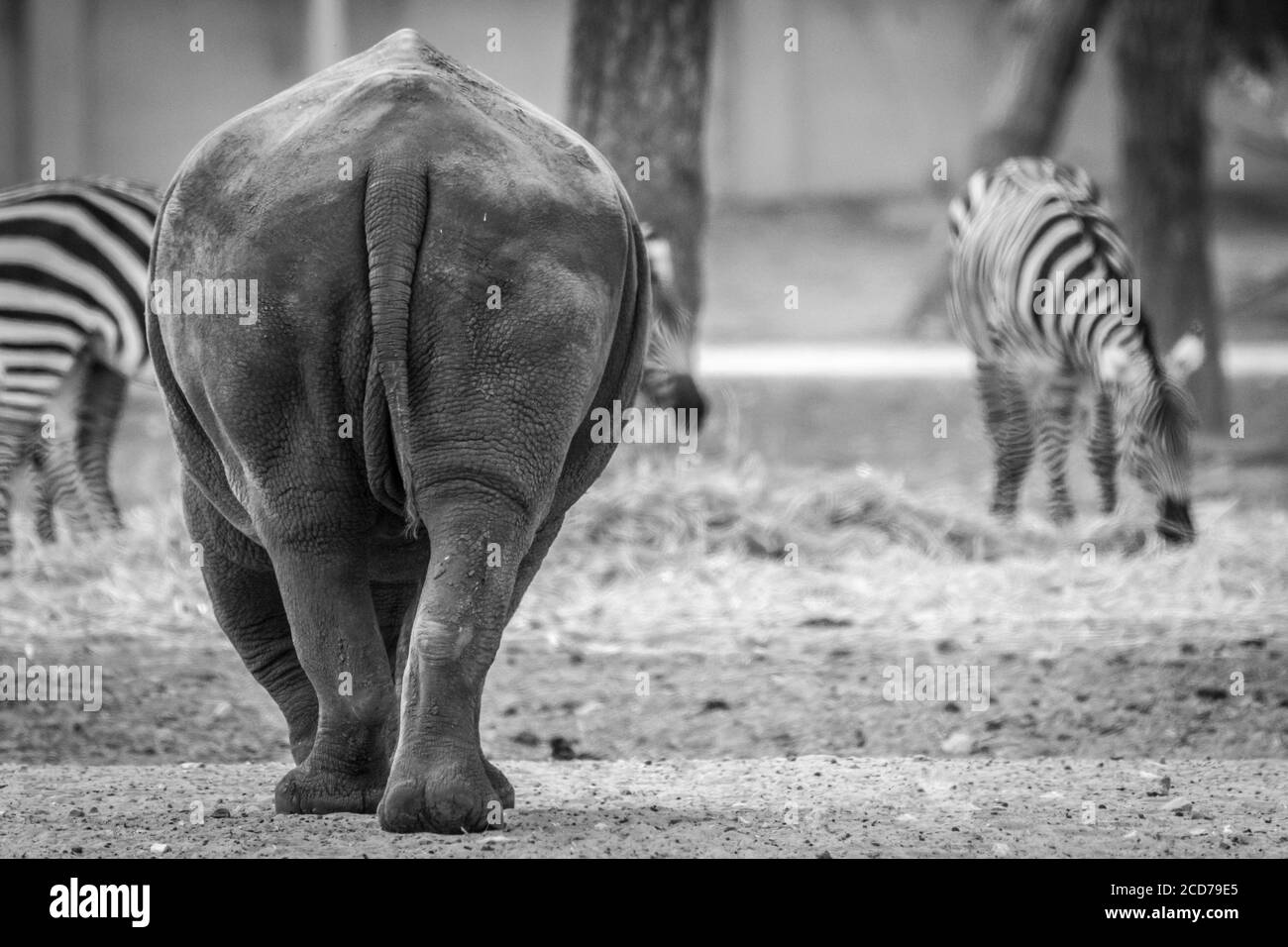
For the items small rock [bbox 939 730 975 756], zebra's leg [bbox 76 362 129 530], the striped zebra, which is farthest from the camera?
zebra's leg [bbox 76 362 129 530]

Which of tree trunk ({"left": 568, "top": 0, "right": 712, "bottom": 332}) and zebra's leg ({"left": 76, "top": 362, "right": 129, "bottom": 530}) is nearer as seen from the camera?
zebra's leg ({"left": 76, "top": 362, "right": 129, "bottom": 530})

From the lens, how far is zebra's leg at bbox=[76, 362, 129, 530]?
1052 centimetres

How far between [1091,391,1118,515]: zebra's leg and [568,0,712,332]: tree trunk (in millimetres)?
2751

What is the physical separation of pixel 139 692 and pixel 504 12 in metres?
18.2

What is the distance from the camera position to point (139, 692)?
7.27 m

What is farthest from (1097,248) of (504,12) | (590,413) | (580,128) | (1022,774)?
(504,12)

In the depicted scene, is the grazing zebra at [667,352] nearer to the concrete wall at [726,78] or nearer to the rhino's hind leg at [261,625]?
the rhino's hind leg at [261,625]

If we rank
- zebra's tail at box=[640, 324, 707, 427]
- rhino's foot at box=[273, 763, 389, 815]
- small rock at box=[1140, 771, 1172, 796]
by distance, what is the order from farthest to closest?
zebra's tail at box=[640, 324, 707, 427] → small rock at box=[1140, 771, 1172, 796] → rhino's foot at box=[273, 763, 389, 815]

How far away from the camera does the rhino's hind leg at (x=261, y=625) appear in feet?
16.6

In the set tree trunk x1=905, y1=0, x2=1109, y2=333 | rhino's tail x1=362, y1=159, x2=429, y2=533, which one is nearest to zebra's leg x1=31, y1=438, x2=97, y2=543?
rhino's tail x1=362, y1=159, x2=429, y2=533

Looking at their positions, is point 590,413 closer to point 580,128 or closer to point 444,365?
point 444,365

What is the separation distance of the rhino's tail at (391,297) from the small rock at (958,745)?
3.22m

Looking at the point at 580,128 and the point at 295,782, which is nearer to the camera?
the point at 295,782

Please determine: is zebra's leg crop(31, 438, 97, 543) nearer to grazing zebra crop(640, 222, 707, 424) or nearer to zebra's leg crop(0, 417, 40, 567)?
zebra's leg crop(0, 417, 40, 567)
